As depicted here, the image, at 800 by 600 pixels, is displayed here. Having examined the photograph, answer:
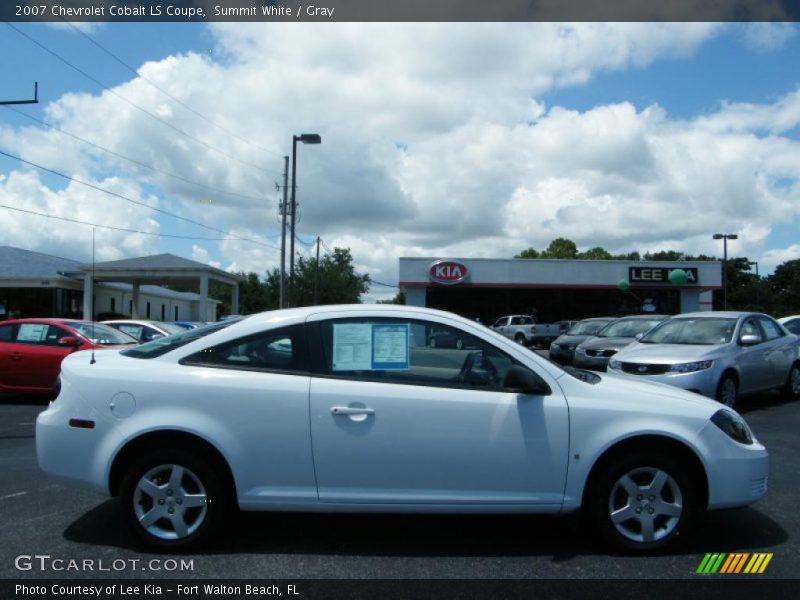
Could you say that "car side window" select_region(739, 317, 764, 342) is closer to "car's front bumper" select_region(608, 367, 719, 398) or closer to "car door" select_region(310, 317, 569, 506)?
"car's front bumper" select_region(608, 367, 719, 398)

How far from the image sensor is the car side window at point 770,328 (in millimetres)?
11020

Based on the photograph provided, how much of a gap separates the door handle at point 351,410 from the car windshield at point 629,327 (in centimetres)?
1200

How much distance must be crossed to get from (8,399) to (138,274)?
2059cm

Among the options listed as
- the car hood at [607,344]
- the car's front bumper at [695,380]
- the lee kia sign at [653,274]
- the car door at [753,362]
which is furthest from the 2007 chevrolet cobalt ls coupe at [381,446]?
the lee kia sign at [653,274]

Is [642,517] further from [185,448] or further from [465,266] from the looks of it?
[465,266]

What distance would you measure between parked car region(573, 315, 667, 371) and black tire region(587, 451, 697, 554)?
31.8 ft

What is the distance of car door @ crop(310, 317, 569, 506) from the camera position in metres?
4.12

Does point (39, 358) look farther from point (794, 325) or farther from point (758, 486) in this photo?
point (794, 325)

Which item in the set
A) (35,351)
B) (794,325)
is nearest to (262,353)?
(35,351)

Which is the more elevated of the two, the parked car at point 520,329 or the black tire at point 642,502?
the parked car at point 520,329

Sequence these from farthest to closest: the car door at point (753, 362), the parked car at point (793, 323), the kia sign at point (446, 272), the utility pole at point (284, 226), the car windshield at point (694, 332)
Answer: the kia sign at point (446, 272) → the utility pole at point (284, 226) → the parked car at point (793, 323) → the car windshield at point (694, 332) → the car door at point (753, 362)

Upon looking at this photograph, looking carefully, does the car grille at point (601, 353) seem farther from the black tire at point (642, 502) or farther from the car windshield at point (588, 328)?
the black tire at point (642, 502)

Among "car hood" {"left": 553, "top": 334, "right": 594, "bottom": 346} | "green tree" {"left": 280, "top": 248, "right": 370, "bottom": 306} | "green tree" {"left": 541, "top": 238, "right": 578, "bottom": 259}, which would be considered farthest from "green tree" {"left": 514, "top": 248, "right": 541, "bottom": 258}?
"car hood" {"left": 553, "top": 334, "right": 594, "bottom": 346}

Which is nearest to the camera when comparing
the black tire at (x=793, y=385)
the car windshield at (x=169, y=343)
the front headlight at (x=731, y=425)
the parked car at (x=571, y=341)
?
the front headlight at (x=731, y=425)
